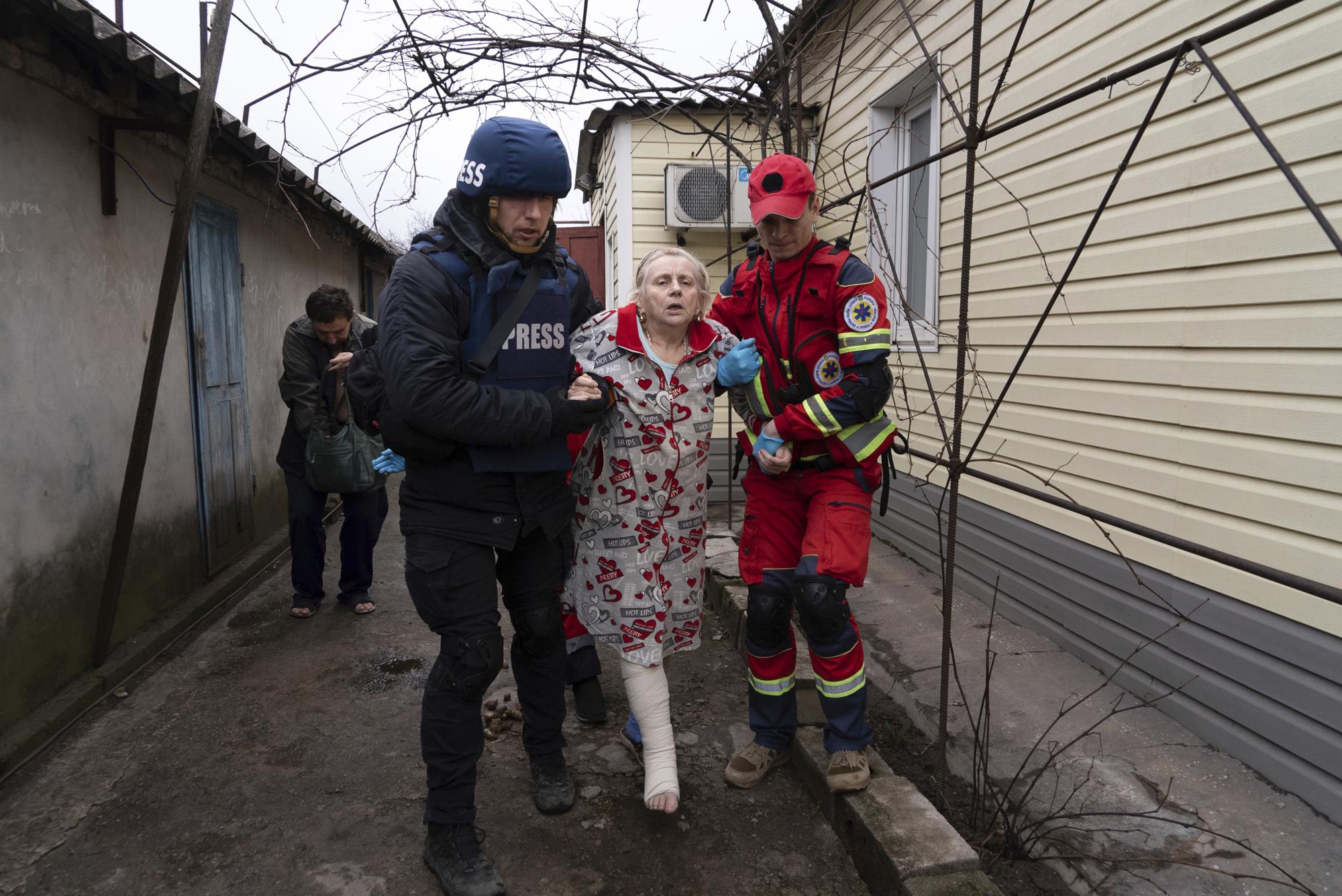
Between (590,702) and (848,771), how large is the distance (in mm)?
1266

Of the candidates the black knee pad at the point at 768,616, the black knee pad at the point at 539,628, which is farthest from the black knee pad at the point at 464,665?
the black knee pad at the point at 768,616

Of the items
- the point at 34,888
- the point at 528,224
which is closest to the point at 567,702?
the point at 34,888

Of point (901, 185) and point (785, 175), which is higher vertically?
point (901, 185)

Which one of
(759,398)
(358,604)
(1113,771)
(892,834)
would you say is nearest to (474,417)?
(759,398)

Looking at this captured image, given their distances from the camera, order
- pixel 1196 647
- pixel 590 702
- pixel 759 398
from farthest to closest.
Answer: pixel 590 702 < pixel 1196 647 < pixel 759 398

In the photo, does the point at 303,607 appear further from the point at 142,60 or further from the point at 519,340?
the point at 519,340

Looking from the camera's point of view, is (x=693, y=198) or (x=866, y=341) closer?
(x=866, y=341)

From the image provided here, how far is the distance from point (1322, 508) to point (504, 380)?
8.62 ft

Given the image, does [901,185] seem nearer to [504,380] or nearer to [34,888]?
[504,380]

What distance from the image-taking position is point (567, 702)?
3877 millimetres

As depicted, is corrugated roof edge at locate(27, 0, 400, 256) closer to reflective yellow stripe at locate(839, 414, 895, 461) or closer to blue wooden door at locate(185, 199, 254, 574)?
blue wooden door at locate(185, 199, 254, 574)

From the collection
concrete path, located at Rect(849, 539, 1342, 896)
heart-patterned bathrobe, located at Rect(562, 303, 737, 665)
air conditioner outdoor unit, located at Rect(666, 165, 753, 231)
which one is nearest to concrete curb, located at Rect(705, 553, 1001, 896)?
concrete path, located at Rect(849, 539, 1342, 896)

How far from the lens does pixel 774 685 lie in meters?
3.11

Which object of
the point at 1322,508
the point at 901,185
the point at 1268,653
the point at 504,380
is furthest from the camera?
the point at 901,185
